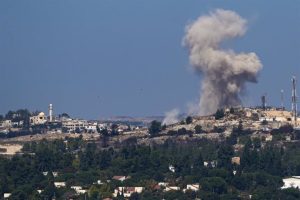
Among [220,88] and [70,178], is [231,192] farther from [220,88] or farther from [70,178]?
[220,88]

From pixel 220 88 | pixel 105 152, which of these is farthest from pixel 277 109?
pixel 105 152

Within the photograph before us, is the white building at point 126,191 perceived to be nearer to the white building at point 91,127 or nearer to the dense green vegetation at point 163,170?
the dense green vegetation at point 163,170

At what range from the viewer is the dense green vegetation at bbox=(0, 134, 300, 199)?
3654 inches

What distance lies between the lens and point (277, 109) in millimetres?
145250

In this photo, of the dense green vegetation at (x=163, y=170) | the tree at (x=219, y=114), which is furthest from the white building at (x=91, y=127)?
the dense green vegetation at (x=163, y=170)

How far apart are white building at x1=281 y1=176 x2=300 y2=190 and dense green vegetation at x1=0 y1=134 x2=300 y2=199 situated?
1.48 feet

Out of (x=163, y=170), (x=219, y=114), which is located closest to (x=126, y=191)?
(x=163, y=170)

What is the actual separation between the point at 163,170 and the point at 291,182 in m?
9.92

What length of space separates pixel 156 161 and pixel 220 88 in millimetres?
27861

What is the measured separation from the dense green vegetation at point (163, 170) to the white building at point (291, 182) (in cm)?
45

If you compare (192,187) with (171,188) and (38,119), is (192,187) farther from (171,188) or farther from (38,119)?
(38,119)

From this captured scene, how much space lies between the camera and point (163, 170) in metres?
107

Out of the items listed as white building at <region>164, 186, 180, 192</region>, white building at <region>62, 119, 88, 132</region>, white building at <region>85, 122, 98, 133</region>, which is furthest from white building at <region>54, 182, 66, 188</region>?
white building at <region>62, 119, 88, 132</region>

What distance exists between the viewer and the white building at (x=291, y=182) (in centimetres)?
9767
